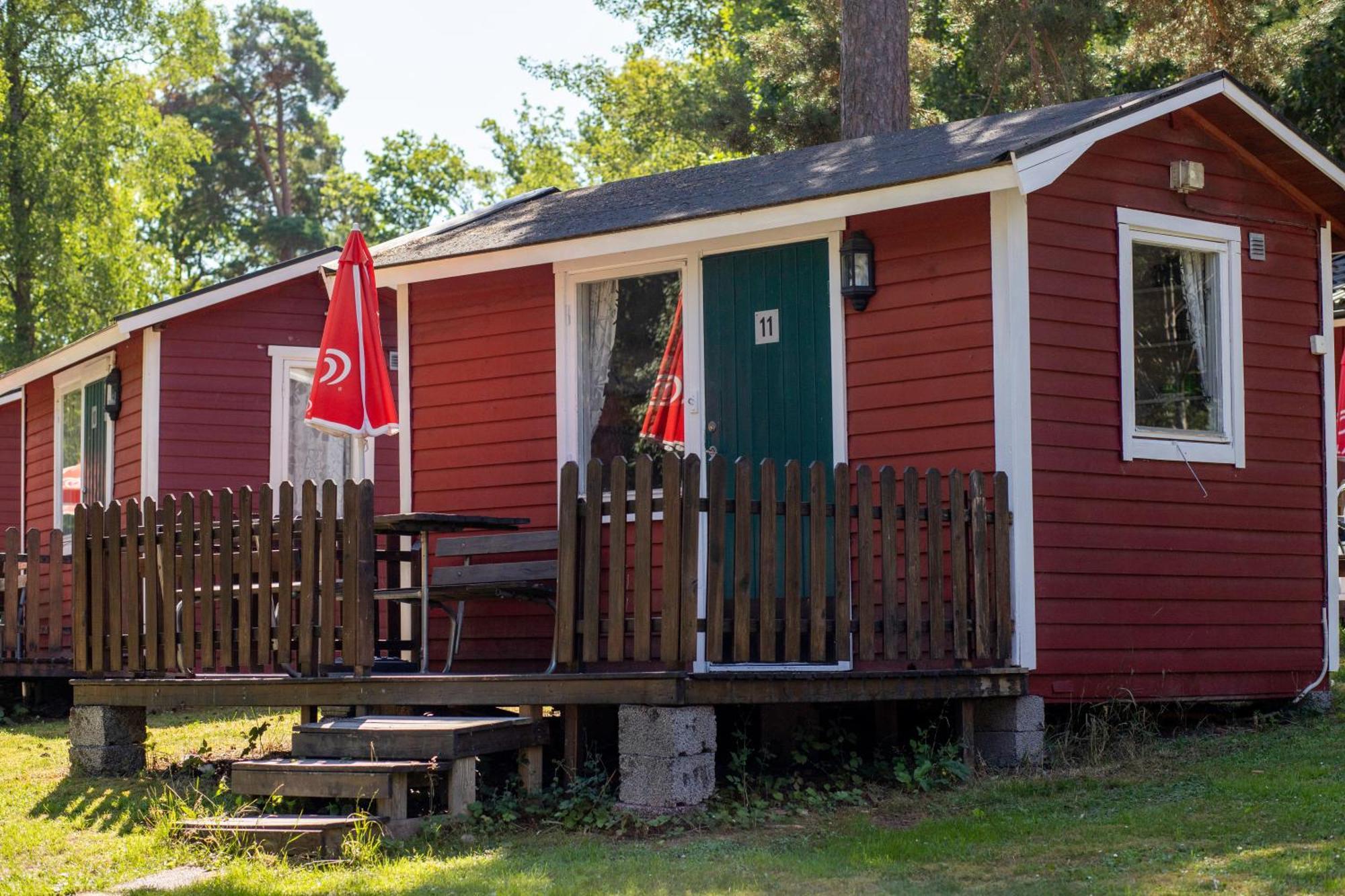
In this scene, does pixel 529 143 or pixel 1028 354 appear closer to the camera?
pixel 1028 354

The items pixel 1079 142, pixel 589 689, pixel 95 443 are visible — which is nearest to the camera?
pixel 589 689

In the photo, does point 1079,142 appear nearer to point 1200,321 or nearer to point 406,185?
point 1200,321

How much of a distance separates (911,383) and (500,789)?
3055 mm

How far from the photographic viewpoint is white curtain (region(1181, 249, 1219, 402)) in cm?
955

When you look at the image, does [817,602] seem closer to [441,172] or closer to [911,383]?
[911,383]

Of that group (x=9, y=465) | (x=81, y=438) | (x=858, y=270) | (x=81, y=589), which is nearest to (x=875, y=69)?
(x=858, y=270)

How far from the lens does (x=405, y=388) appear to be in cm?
1095

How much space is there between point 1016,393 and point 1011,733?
1.73m

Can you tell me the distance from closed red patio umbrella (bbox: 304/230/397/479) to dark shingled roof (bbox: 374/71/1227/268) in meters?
0.87

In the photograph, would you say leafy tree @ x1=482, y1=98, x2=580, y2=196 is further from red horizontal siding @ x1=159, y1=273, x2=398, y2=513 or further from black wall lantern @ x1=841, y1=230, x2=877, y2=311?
black wall lantern @ x1=841, y1=230, x2=877, y2=311

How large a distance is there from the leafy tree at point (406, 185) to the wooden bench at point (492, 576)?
3850 cm

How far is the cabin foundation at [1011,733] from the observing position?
840 centimetres

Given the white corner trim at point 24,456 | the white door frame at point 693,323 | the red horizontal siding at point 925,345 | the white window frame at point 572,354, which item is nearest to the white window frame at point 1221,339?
the red horizontal siding at point 925,345

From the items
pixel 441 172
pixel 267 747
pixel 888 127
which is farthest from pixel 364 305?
pixel 441 172
